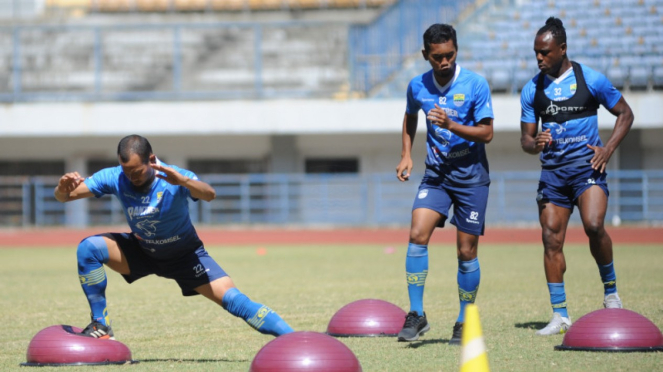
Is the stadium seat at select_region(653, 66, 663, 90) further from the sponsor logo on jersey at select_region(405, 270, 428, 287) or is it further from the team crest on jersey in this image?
the sponsor logo on jersey at select_region(405, 270, 428, 287)

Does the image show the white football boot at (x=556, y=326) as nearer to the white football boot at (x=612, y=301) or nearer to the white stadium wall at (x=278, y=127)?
the white football boot at (x=612, y=301)

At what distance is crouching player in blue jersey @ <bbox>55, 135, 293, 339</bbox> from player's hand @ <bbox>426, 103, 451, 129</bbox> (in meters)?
1.68

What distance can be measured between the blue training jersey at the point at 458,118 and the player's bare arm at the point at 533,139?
55 centimetres

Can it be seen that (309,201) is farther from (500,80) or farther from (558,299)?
(558,299)

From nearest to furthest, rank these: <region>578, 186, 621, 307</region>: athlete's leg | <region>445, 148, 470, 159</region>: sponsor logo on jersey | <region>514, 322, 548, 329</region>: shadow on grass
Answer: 1. <region>445, 148, 470, 159</region>: sponsor logo on jersey
2. <region>578, 186, 621, 307</region>: athlete's leg
3. <region>514, 322, 548, 329</region>: shadow on grass

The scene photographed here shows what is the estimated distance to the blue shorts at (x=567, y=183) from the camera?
7590mm

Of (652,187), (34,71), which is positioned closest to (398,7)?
(652,187)

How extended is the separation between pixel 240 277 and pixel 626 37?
1676 cm

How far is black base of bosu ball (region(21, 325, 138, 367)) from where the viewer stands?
6.16 metres

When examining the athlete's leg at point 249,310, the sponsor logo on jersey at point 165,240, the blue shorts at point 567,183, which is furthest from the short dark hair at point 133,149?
the blue shorts at point 567,183

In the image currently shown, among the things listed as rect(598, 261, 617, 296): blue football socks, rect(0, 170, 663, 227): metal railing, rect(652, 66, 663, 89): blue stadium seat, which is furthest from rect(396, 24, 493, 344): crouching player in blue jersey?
rect(652, 66, 663, 89): blue stadium seat

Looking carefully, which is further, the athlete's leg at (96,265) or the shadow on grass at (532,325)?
the shadow on grass at (532,325)

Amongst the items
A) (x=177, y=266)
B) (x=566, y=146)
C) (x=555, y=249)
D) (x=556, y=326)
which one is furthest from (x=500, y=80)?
(x=177, y=266)

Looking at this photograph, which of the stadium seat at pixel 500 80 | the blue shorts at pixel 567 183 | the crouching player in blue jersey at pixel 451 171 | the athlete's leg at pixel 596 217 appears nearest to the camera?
the crouching player in blue jersey at pixel 451 171
